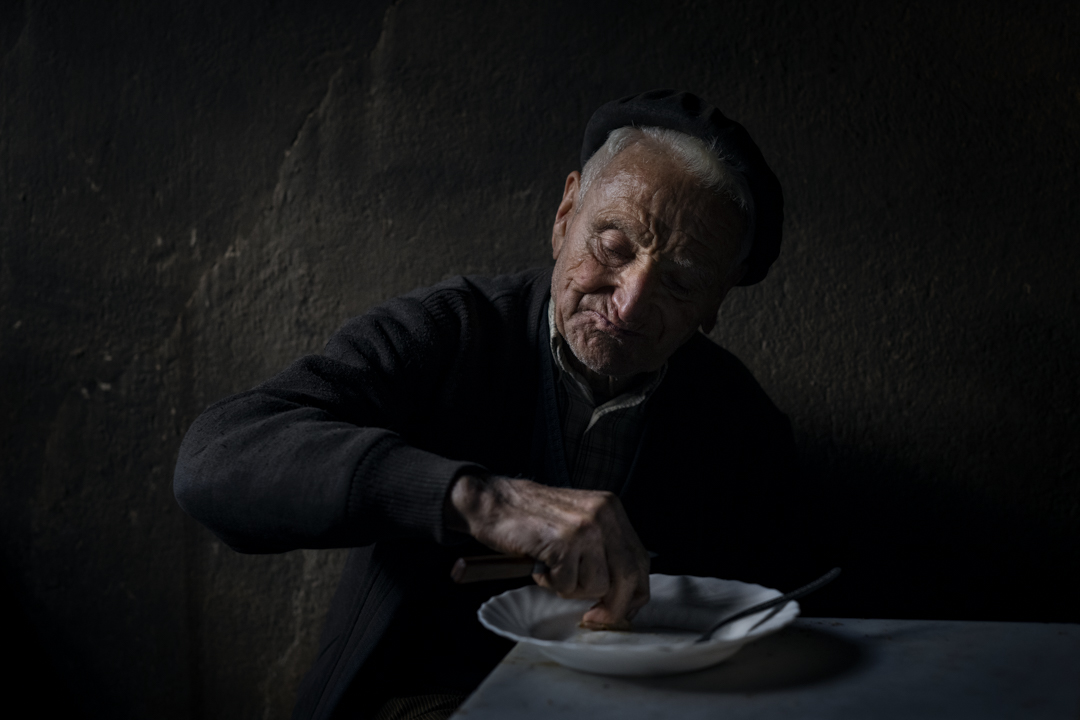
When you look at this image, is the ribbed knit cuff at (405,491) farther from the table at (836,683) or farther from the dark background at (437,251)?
the dark background at (437,251)

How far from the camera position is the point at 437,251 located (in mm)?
1999

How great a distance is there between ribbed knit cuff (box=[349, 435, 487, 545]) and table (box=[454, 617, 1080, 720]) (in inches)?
8.4

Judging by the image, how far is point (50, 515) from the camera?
207 centimetres

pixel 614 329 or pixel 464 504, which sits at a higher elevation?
pixel 614 329

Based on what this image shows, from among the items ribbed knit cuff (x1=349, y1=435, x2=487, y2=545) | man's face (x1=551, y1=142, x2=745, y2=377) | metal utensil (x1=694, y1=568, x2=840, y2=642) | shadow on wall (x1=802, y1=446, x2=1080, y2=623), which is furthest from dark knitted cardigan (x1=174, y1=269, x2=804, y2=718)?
metal utensil (x1=694, y1=568, x2=840, y2=642)

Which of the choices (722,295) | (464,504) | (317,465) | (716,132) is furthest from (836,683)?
(716,132)

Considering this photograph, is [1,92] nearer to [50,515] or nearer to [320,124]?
[320,124]

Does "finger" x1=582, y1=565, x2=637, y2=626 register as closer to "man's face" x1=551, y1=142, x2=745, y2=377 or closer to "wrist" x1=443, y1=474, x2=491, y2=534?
"wrist" x1=443, y1=474, x2=491, y2=534

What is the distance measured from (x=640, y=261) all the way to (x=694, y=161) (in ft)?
0.75

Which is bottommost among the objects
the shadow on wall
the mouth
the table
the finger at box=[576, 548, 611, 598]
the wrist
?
the shadow on wall

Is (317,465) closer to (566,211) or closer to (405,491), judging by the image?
(405,491)

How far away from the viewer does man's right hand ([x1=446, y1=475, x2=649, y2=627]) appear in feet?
3.27

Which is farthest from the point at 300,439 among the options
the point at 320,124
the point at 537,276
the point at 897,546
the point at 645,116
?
the point at 897,546

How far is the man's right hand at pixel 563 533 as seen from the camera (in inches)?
39.2
